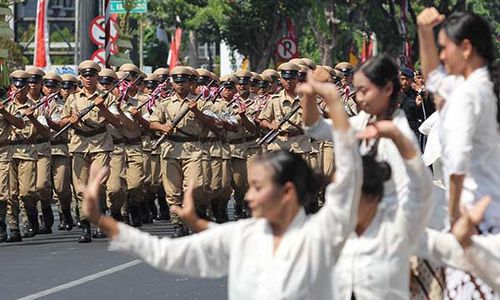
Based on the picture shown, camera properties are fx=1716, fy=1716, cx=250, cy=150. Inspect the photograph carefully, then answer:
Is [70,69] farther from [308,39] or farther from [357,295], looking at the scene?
[357,295]

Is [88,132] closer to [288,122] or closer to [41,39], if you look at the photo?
[288,122]

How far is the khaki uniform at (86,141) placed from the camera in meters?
18.8

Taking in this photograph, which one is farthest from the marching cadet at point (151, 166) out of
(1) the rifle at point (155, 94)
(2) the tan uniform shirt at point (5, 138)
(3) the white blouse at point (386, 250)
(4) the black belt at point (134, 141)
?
(3) the white blouse at point (386, 250)

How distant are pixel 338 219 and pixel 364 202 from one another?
0.55 m

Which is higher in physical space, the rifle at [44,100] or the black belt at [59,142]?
the rifle at [44,100]

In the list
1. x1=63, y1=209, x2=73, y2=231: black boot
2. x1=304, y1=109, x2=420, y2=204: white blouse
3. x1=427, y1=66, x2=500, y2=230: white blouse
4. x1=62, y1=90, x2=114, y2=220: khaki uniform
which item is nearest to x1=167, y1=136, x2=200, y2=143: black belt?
x1=62, y1=90, x2=114, y2=220: khaki uniform

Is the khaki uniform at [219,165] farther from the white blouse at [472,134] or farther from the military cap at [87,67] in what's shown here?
the white blouse at [472,134]

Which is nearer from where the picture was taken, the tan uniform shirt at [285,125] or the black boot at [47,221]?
the black boot at [47,221]

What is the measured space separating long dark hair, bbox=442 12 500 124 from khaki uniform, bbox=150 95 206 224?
Result: 12.0 metres

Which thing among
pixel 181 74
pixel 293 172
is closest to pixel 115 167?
pixel 181 74

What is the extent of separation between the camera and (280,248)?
623 cm

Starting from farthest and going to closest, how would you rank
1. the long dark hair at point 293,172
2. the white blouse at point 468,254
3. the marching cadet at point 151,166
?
1. the marching cadet at point 151,166
2. the white blouse at point 468,254
3. the long dark hair at point 293,172

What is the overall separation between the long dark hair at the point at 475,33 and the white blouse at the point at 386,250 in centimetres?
72

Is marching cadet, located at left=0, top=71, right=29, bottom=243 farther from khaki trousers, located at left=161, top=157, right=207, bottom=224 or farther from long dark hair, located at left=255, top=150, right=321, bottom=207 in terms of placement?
long dark hair, located at left=255, top=150, right=321, bottom=207
